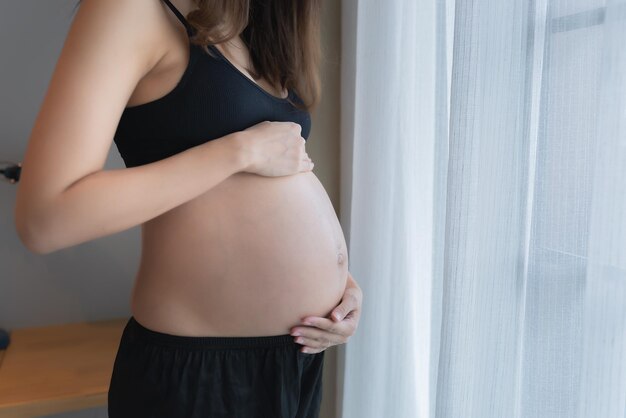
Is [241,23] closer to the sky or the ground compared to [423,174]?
closer to the sky

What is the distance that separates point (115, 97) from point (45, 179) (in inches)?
4.9

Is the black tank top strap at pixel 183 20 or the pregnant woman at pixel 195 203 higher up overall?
the black tank top strap at pixel 183 20

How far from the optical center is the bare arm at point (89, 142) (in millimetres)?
664

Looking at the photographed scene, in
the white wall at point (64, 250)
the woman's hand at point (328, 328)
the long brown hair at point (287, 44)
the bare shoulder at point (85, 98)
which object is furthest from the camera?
the white wall at point (64, 250)

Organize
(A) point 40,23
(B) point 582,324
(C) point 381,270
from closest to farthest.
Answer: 1. (B) point 582,324
2. (C) point 381,270
3. (A) point 40,23

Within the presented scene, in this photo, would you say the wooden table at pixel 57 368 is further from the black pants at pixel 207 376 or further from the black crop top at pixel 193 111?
the black crop top at pixel 193 111

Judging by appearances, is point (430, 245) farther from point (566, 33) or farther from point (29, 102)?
point (29, 102)

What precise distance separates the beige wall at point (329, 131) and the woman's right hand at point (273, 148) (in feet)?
2.33

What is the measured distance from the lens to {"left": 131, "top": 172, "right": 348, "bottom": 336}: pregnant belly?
0.85m

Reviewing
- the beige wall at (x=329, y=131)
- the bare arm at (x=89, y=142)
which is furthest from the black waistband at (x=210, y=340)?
the beige wall at (x=329, y=131)

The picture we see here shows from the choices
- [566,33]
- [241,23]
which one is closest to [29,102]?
[241,23]

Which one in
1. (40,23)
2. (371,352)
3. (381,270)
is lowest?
(371,352)

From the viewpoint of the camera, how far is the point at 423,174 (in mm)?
1205

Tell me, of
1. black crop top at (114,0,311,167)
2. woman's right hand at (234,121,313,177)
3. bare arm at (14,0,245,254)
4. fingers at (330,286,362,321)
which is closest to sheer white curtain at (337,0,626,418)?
fingers at (330,286,362,321)
